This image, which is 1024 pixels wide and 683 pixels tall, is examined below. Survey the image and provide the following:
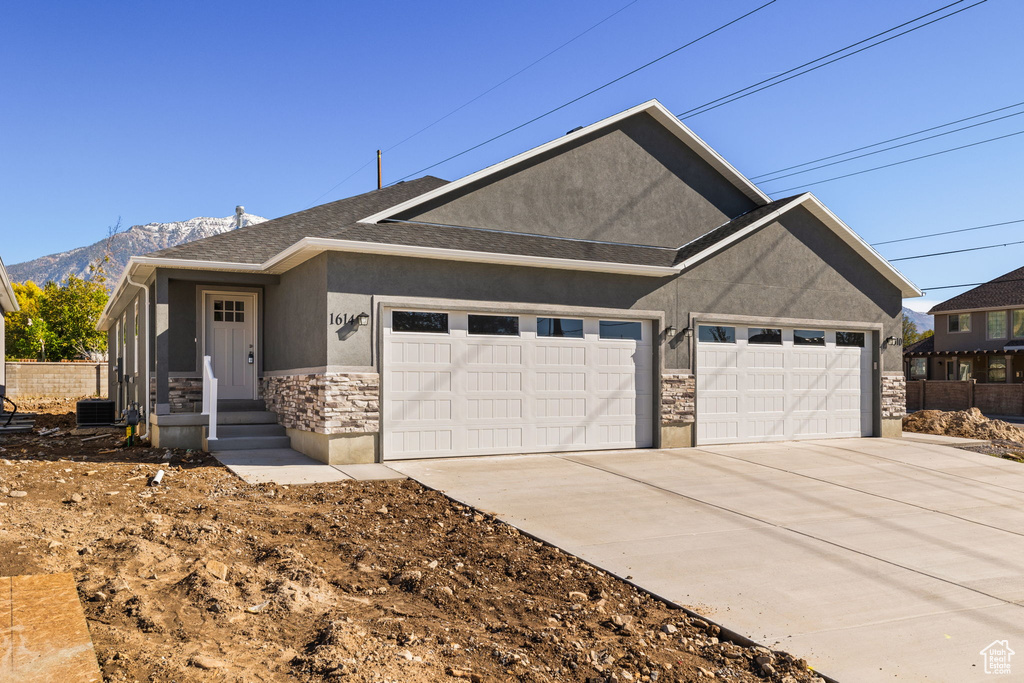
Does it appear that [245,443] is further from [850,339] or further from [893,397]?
[893,397]

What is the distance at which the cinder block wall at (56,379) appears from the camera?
2894 centimetres

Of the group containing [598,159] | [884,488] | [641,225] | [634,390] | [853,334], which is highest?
[598,159]

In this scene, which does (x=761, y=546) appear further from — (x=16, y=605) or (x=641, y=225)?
(x=641, y=225)

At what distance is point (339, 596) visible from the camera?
5.18 m

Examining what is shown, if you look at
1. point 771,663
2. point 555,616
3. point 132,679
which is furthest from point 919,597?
point 132,679

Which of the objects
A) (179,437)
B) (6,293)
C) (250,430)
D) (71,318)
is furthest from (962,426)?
(71,318)

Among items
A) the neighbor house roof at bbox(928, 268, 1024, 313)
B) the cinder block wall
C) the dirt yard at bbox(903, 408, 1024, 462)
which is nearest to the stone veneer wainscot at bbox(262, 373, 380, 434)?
the dirt yard at bbox(903, 408, 1024, 462)

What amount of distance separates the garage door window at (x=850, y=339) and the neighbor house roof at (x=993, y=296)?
24.9 metres

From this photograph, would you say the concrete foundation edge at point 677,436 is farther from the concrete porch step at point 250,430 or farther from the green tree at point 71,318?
the green tree at point 71,318

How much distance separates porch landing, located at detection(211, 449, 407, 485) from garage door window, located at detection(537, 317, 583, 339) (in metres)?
3.63

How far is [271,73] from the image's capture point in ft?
81.4

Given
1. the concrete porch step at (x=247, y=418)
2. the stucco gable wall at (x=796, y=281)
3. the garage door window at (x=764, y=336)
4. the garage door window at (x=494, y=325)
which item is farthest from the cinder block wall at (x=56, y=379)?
the garage door window at (x=764, y=336)

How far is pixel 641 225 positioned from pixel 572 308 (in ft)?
10.4

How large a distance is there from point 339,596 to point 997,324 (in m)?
39.8
